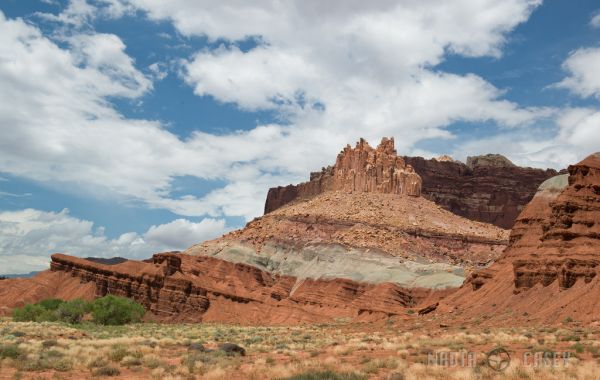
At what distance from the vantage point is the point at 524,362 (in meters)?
18.9

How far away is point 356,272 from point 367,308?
22.7m

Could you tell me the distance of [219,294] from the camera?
8756 cm

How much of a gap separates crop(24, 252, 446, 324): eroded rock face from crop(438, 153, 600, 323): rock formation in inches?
779

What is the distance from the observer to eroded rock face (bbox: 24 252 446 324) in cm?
8181

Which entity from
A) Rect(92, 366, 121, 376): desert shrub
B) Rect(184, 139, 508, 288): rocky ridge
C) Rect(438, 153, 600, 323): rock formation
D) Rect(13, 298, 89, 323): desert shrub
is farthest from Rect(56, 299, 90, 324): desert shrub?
Rect(184, 139, 508, 288): rocky ridge

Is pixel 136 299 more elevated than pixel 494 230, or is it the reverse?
pixel 494 230

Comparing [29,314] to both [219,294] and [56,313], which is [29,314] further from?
[219,294]

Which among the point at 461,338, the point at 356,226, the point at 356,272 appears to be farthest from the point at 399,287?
the point at 461,338

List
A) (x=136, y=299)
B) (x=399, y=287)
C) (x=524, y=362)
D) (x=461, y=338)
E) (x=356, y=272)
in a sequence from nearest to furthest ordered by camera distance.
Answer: (x=524, y=362)
(x=461, y=338)
(x=136, y=299)
(x=399, y=287)
(x=356, y=272)

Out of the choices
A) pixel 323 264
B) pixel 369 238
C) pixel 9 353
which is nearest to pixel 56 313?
pixel 9 353

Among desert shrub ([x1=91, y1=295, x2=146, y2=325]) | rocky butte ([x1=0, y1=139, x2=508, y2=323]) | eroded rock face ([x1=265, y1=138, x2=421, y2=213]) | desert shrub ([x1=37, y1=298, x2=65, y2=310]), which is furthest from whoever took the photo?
eroded rock face ([x1=265, y1=138, x2=421, y2=213])

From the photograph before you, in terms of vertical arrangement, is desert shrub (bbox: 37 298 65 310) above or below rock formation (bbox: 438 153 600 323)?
below

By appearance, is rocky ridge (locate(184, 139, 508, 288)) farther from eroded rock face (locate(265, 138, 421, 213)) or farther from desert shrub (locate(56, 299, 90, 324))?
desert shrub (locate(56, 299, 90, 324))

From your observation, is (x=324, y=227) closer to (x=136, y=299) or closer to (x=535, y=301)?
(x=136, y=299)
